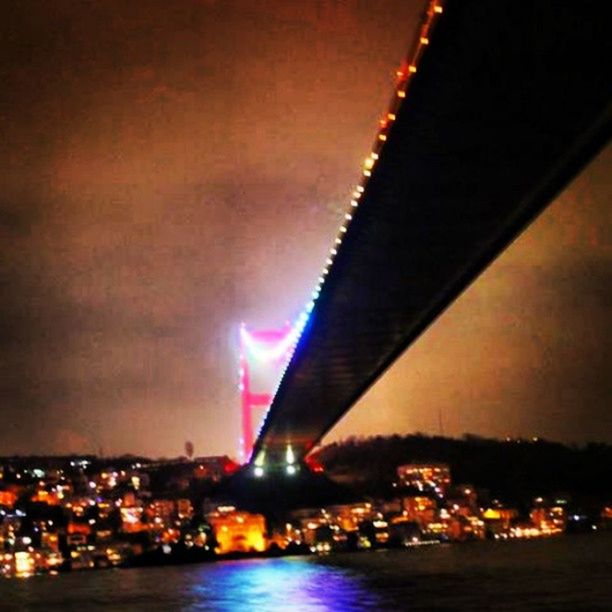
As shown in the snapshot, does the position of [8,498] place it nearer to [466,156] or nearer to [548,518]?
[548,518]

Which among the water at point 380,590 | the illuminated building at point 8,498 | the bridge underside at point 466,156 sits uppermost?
the bridge underside at point 466,156

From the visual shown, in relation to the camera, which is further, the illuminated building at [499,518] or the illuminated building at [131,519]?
the illuminated building at [499,518]

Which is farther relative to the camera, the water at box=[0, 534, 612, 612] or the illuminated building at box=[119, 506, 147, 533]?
the illuminated building at box=[119, 506, 147, 533]

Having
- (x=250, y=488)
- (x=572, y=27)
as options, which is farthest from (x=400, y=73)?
(x=250, y=488)

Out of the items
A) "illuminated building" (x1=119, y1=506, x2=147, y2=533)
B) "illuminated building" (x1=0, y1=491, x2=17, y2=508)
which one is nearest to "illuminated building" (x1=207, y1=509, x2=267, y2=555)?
"illuminated building" (x1=119, y1=506, x2=147, y2=533)

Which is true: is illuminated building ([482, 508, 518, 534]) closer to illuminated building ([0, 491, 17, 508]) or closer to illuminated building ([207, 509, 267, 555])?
illuminated building ([207, 509, 267, 555])

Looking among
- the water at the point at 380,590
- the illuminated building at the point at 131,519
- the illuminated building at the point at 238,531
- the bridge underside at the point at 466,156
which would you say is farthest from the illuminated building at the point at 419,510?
the bridge underside at the point at 466,156

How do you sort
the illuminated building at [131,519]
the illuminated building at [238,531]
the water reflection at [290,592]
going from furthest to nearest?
the illuminated building at [131,519], the illuminated building at [238,531], the water reflection at [290,592]

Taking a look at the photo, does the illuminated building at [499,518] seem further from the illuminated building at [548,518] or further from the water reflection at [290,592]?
the water reflection at [290,592]
